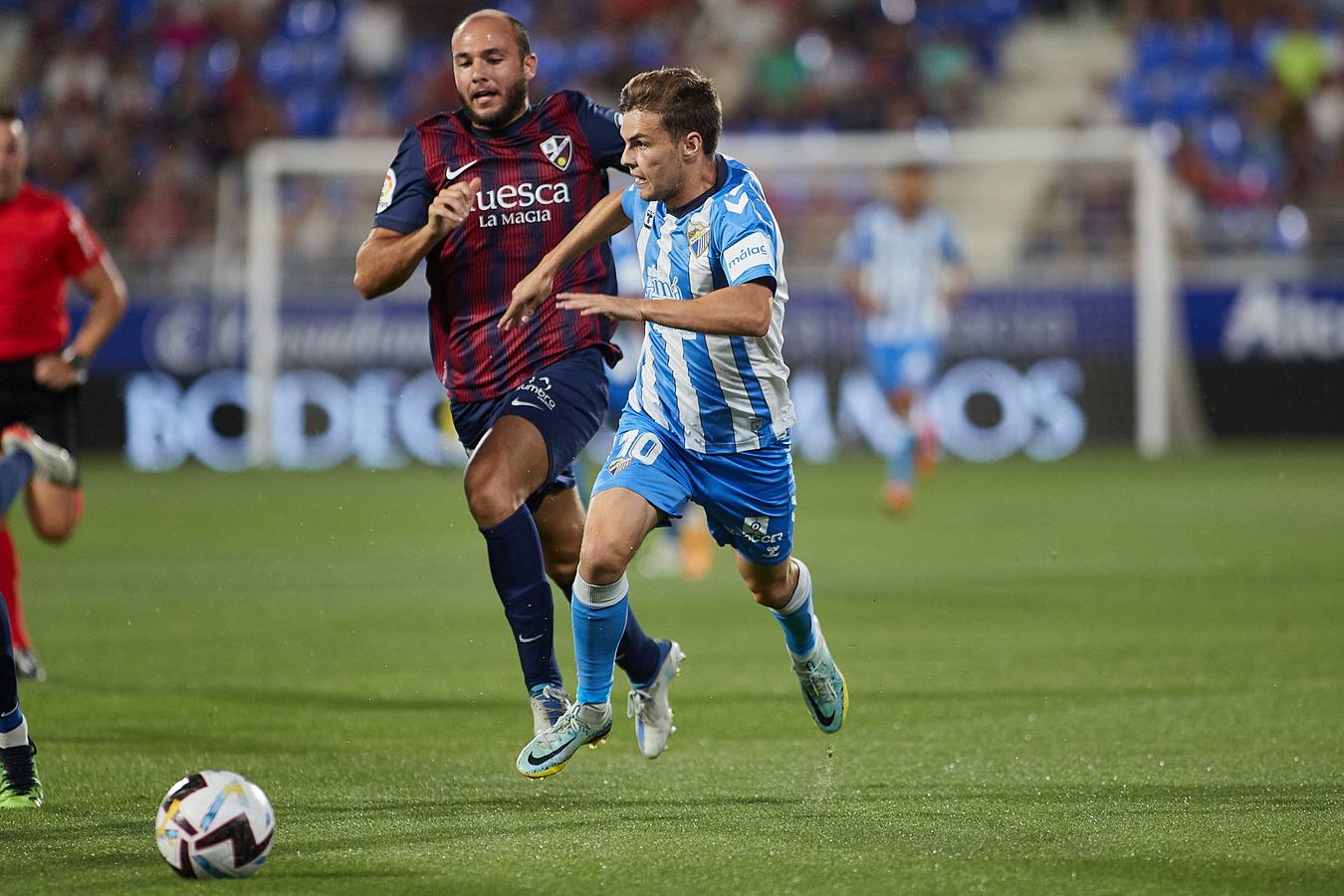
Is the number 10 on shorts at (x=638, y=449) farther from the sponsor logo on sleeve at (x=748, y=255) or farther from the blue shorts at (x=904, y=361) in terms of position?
the blue shorts at (x=904, y=361)

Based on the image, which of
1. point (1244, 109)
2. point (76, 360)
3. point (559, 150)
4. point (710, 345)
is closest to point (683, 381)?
point (710, 345)

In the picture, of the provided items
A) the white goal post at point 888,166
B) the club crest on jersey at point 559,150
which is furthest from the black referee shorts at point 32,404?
the white goal post at point 888,166

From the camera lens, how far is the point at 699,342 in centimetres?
577

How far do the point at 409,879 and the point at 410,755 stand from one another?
1725mm

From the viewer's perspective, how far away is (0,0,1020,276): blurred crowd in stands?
22.4m

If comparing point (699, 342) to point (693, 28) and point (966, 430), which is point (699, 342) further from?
point (693, 28)

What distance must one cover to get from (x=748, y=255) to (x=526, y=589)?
48.9 inches

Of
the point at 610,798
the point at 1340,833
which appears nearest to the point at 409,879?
the point at 610,798

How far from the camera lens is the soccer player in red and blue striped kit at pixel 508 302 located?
594 centimetres

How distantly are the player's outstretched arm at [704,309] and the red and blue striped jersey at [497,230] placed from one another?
1011mm

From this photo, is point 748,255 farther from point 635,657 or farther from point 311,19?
point 311,19

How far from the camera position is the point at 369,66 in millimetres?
23141

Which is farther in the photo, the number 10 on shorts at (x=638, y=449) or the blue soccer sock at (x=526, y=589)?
the blue soccer sock at (x=526, y=589)

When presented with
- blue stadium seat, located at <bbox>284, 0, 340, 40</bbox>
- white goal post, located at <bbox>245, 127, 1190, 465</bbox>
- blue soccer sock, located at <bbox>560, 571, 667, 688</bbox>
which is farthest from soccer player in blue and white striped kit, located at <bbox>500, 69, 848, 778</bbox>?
blue stadium seat, located at <bbox>284, 0, 340, 40</bbox>
